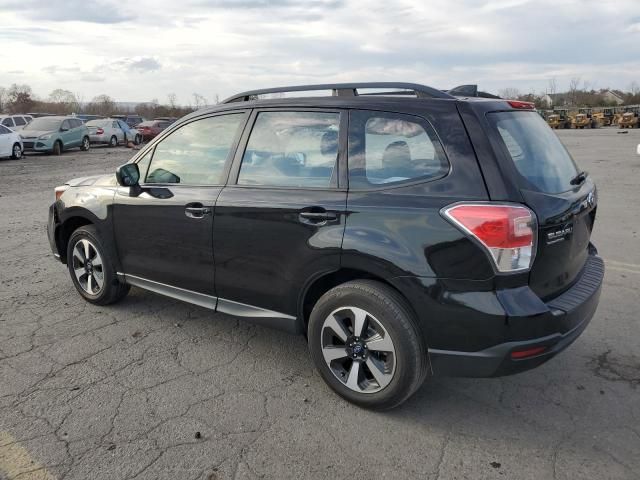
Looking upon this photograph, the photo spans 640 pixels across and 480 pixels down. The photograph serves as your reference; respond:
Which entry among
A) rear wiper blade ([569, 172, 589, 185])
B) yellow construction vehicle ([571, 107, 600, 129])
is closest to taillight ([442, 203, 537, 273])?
rear wiper blade ([569, 172, 589, 185])

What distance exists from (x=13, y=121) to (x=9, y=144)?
7095 millimetres

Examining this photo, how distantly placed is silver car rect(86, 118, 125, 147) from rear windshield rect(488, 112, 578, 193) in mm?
27674

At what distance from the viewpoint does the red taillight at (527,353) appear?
9.00 ft

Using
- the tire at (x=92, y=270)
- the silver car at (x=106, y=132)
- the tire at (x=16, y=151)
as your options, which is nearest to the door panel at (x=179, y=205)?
the tire at (x=92, y=270)

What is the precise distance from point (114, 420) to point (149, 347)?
98 centimetres

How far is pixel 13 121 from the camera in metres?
25.8

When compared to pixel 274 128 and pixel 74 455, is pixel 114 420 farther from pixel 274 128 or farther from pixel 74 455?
pixel 274 128

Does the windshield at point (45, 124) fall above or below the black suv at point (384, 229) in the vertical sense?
below

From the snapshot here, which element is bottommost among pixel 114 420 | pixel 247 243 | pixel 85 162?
pixel 85 162

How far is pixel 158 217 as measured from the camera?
4039 mm

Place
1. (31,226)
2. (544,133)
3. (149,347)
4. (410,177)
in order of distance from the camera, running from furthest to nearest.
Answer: (31,226) < (149,347) < (544,133) < (410,177)

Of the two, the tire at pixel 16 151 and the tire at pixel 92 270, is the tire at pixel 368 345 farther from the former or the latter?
the tire at pixel 16 151

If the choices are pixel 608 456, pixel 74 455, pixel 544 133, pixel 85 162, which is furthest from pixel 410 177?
pixel 85 162

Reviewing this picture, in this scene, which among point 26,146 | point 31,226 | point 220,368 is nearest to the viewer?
point 220,368
